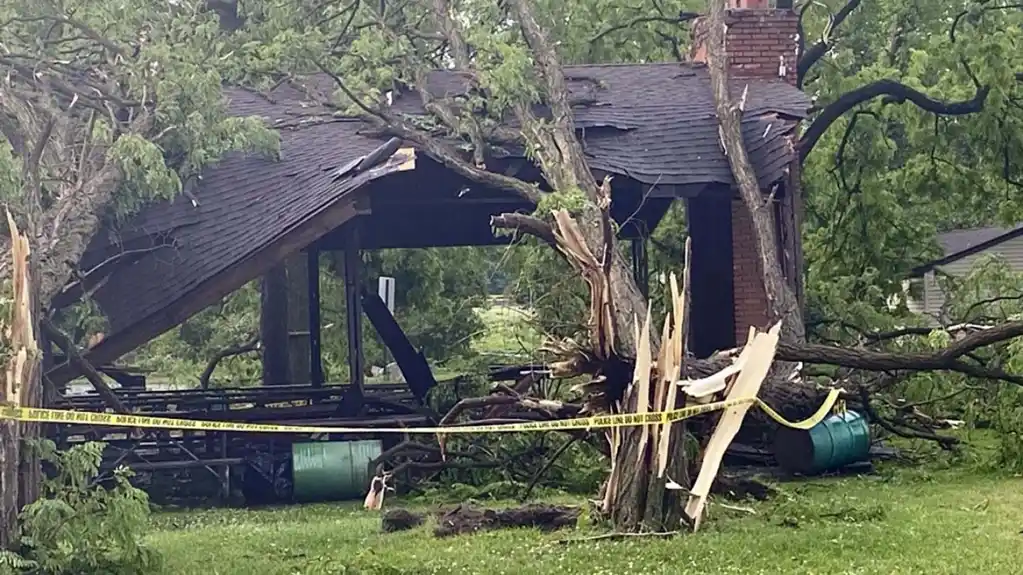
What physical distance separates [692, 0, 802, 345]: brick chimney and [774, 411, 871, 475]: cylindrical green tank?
192 centimetres

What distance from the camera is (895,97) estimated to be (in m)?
14.6

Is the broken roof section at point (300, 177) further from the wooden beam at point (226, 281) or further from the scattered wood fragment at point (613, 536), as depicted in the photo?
the scattered wood fragment at point (613, 536)

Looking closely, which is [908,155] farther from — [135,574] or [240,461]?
[135,574]

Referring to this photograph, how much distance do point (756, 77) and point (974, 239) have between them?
22245 mm

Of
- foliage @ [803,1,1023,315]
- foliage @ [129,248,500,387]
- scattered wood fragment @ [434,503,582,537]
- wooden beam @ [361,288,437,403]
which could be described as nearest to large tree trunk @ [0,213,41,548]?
scattered wood fragment @ [434,503,582,537]

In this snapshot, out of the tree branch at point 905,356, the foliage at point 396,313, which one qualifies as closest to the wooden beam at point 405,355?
the foliage at point 396,313

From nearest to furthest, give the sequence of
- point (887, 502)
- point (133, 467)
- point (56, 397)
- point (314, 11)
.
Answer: point (887, 502) < point (56, 397) < point (133, 467) < point (314, 11)

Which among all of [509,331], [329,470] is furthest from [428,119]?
[329,470]

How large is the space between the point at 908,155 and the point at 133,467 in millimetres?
12445

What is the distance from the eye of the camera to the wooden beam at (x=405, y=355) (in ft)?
42.4

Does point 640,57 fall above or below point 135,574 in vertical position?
above

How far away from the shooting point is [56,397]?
10.3 metres

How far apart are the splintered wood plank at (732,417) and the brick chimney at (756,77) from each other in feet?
14.2

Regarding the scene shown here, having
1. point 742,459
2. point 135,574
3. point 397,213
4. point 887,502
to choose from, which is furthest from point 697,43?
point 135,574
